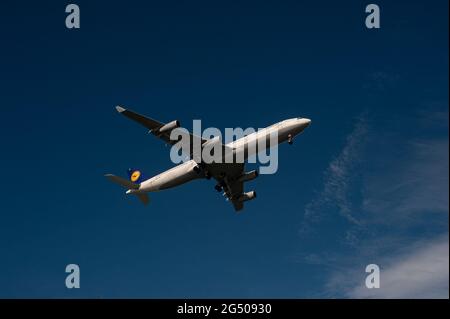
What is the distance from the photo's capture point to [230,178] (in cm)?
9162

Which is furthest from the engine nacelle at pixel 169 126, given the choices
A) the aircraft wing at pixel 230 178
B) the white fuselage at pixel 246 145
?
the aircraft wing at pixel 230 178

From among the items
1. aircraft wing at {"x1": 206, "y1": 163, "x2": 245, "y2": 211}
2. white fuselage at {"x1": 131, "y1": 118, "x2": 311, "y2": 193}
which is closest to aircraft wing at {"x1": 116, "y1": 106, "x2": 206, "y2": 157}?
white fuselage at {"x1": 131, "y1": 118, "x2": 311, "y2": 193}

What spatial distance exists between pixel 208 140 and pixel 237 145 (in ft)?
14.2

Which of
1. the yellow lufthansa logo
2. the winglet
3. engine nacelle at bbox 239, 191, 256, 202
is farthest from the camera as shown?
engine nacelle at bbox 239, 191, 256, 202

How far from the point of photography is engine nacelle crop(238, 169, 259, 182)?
9050 centimetres

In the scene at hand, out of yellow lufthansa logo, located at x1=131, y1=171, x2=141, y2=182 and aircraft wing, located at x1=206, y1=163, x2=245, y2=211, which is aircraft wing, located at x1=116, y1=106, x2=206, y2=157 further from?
yellow lufthansa logo, located at x1=131, y1=171, x2=141, y2=182

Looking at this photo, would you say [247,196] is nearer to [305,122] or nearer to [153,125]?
[305,122]

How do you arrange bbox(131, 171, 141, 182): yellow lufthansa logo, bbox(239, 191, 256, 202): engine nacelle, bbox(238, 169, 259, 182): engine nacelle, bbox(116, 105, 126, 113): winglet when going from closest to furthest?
bbox(116, 105, 126, 113): winglet → bbox(238, 169, 259, 182): engine nacelle → bbox(131, 171, 141, 182): yellow lufthansa logo → bbox(239, 191, 256, 202): engine nacelle

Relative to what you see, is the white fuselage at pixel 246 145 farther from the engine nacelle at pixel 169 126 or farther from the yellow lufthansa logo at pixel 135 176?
the engine nacelle at pixel 169 126

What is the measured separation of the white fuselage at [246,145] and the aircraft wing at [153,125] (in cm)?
506

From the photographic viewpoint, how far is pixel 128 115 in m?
75.3

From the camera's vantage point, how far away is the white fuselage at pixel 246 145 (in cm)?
8125
